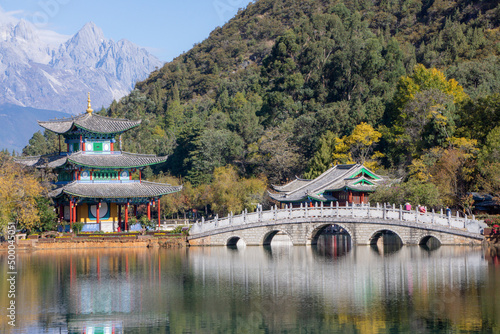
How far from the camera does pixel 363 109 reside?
207 feet

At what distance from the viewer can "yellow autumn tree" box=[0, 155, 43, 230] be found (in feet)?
139

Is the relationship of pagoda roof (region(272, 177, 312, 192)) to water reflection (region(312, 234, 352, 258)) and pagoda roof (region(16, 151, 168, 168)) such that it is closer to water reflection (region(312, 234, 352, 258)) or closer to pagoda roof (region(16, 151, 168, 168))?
water reflection (region(312, 234, 352, 258))

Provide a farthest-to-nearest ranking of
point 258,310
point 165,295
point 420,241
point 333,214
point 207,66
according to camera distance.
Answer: point 207,66, point 333,214, point 420,241, point 165,295, point 258,310

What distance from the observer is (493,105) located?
46875mm

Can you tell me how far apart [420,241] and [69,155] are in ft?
82.0

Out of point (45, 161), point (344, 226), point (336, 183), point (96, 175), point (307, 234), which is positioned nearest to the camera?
point (344, 226)

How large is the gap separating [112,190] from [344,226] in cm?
1615

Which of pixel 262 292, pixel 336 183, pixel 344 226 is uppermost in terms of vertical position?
pixel 336 183

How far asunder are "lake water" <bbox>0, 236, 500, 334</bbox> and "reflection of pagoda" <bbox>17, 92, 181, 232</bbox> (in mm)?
9178

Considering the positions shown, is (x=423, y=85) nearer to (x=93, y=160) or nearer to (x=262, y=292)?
(x=93, y=160)

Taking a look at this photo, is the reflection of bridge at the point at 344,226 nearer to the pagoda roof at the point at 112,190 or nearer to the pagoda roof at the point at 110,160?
the pagoda roof at the point at 112,190

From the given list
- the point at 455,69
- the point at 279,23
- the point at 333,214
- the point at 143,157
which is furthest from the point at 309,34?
the point at 279,23

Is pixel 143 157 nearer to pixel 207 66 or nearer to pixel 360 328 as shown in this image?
pixel 360 328

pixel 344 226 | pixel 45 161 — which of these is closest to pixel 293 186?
pixel 344 226
